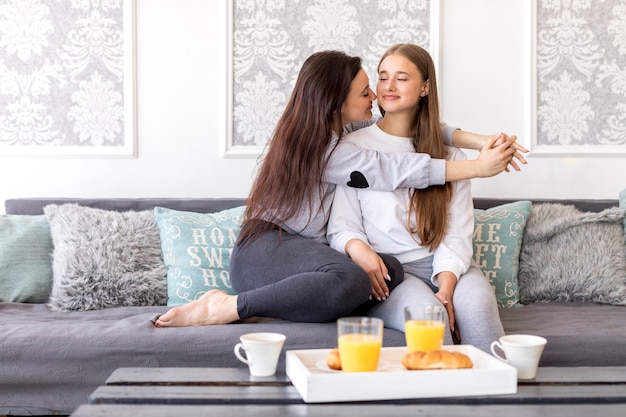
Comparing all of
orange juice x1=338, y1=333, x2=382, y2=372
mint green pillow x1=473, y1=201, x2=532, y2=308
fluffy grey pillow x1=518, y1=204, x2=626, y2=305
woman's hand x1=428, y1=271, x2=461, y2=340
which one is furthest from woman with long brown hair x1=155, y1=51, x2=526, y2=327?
orange juice x1=338, y1=333, x2=382, y2=372

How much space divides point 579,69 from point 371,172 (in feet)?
3.92

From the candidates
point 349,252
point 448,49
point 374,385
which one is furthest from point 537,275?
point 374,385

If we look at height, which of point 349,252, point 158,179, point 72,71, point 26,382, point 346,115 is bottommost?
point 26,382

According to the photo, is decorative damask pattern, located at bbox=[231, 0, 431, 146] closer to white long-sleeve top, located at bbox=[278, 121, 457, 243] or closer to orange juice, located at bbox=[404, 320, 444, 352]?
white long-sleeve top, located at bbox=[278, 121, 457, 243]

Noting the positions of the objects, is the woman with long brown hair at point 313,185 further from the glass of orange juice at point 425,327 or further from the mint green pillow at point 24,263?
the mint green pillow at point 24,263

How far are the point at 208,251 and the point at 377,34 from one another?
112 cm

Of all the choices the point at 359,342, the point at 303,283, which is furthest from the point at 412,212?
the point at 359,342

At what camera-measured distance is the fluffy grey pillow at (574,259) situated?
253cm

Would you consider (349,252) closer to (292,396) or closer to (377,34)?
(292,396)

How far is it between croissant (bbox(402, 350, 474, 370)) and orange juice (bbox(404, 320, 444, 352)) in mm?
45

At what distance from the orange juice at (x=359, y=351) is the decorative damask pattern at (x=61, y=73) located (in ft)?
5.99

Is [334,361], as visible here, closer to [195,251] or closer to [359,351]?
[359,351]

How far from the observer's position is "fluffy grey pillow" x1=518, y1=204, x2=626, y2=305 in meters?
2.53

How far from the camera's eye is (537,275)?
256 cm
